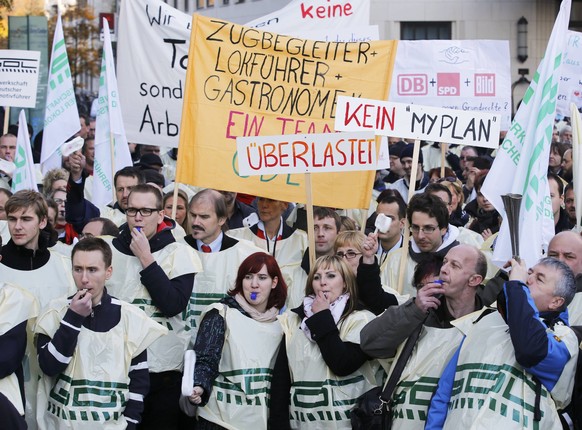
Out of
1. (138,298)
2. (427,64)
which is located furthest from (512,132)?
(427,64)

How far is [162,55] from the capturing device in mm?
11539

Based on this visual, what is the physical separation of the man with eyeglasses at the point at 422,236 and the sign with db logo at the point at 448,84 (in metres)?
6.79

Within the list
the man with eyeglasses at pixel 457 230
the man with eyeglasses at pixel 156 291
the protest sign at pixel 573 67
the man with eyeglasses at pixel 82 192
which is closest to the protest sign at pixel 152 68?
the man with eyeglasses at pixel 82 192

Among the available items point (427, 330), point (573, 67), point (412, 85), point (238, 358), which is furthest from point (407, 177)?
point (427, 330)

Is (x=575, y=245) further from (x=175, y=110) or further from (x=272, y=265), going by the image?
(x=175, y=110)

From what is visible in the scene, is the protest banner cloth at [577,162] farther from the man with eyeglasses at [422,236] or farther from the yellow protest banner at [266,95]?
the yellow protest banner at [266,95]

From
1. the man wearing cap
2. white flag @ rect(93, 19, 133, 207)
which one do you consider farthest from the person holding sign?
the man wearing cap

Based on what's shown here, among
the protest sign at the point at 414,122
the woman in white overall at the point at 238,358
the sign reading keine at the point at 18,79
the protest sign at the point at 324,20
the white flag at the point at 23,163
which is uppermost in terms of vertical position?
the protest sign at the point at 324,20

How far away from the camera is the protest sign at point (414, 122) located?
8523 millimetres

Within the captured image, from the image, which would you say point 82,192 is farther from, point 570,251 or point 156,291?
point 570,251

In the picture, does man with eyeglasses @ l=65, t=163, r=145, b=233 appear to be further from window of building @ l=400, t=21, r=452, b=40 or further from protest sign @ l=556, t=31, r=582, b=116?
window of building @ l=400, t=21, r=452, b=40

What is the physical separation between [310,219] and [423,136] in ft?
4.05

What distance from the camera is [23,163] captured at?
9.95 metres

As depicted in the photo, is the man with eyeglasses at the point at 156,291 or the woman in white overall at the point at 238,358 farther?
the man with eyeglasses at the point at 156,291
